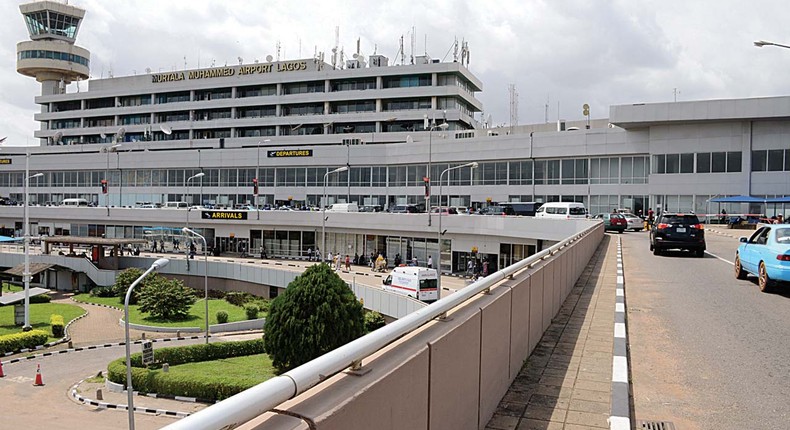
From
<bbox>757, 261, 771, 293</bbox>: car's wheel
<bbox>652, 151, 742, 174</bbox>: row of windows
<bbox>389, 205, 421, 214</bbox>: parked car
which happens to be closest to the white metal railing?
<bbox>757, 261, 771, 293</bbox>: car's wheel

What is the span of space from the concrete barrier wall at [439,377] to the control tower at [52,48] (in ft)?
431

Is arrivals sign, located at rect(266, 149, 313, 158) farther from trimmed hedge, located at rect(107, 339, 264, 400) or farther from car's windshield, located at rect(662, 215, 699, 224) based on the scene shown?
car's windshield, located at rect(662, 215, 699, 224)

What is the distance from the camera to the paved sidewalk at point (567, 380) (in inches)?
231

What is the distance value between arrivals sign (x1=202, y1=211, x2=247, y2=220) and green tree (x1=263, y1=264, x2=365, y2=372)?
127 ft

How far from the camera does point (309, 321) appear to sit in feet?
94.4

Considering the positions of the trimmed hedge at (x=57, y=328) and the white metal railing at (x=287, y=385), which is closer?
the white metal railing at (x=287, y=385)

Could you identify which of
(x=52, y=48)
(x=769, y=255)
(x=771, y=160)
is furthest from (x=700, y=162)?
(x=52, y=48)

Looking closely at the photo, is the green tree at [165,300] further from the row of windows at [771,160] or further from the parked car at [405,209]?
the row of windows at [771,160]

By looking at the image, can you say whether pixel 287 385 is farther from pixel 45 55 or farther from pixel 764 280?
pixel 45 55

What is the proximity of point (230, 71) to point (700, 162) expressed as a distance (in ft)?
238

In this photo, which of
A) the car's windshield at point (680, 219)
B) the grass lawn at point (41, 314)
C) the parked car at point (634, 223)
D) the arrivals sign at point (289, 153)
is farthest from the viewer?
the arrivals sign at point (289, 153)

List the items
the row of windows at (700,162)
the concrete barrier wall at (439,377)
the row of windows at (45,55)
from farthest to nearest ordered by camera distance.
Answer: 1. the row of windows at (45,55)
2. the row of windows at (700,162)
3. the concrete barrier wall at (439,377)

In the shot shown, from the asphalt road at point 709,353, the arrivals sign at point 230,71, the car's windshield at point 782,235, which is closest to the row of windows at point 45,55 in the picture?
the arrivals sign at point 230,71

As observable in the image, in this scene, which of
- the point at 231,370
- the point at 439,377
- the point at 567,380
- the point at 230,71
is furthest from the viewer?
the point at 230,71
